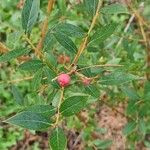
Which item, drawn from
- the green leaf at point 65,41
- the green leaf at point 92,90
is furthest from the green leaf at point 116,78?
the green leaf at point 65,41

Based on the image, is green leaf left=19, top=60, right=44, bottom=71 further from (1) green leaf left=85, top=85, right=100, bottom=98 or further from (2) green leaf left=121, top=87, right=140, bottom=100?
(2) green leaf left=121, top=87, right=140, bottom=100

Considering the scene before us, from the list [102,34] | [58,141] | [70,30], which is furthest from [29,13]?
[58,141]

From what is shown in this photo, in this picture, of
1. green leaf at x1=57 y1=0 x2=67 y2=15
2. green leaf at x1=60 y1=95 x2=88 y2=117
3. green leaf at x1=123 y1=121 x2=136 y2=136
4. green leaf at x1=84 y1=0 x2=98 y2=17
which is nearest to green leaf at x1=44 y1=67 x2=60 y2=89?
green leaf at x1=60 y1=95 x2=88 y2=117

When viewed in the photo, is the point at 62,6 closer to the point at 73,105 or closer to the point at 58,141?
the point at 73,105

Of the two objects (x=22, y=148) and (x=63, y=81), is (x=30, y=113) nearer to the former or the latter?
(x=63, y=81)

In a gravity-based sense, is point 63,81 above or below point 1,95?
above

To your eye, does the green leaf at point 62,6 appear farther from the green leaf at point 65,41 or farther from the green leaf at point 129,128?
the green leaf at point 129,128

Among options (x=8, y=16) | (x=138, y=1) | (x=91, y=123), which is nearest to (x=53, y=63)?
(x=138, y=1)
